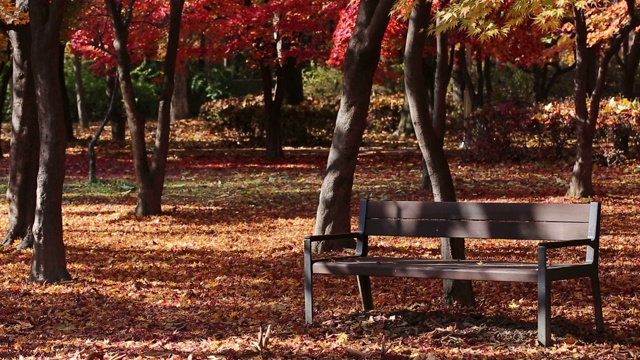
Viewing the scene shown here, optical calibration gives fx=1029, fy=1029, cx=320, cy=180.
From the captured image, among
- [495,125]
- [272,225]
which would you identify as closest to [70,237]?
[272,225]

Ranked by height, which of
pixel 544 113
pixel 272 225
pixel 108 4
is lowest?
pixel 272 225

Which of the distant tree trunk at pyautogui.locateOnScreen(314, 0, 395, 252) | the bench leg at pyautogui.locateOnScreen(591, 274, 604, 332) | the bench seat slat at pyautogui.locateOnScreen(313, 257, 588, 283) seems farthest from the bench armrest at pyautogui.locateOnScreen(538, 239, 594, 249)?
the distant tree trunk at pyautogui.locateOnScreen(314, 0, 395, 252)

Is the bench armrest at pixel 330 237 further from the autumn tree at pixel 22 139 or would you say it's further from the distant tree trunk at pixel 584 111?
the distant tree trunk at pixel 584 111

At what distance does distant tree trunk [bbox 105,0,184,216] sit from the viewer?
45.1 ft

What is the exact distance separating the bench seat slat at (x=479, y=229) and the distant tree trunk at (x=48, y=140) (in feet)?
9.72

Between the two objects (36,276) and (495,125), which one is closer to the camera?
(36,276)

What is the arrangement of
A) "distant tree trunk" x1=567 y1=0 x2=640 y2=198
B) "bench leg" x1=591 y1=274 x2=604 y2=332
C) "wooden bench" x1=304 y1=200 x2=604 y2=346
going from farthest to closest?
"distant tree trunk" x1=567 y1=0 x2=640 y2=198, "bench leg" x1=591 y1=274 x2=604 y2=332, "wooden bench" x1=304 y1=200 x2=604 y2=346

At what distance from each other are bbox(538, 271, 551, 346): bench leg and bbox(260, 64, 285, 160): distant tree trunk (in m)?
18.3

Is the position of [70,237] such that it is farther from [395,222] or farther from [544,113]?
[544,113]

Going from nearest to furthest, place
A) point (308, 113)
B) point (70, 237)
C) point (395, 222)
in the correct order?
1. point (395, 222)
2. point (70, 237)
3. point (308, 113)

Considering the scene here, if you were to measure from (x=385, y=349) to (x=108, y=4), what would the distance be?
8.82 metres

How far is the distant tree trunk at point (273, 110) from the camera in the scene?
24.5m

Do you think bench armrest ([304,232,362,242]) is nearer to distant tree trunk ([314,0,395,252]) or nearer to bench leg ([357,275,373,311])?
bench leg ([357,275,373,311])

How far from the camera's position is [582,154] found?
1532 cm
